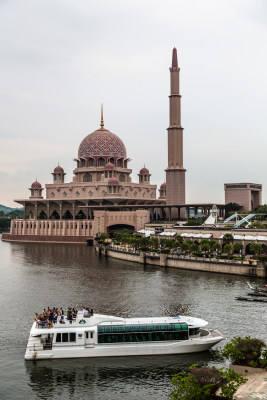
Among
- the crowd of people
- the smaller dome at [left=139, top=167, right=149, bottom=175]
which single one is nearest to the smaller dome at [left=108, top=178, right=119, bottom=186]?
the smaller dome at [left=139, top=167, right=149, bottom=175]

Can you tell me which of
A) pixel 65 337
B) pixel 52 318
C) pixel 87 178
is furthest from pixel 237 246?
pixel 87 178

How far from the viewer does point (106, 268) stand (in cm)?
7119

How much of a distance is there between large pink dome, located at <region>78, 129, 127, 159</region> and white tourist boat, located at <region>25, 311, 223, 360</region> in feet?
364

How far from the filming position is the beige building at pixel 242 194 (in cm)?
13825

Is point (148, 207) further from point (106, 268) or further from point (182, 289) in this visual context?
point (182, 289)

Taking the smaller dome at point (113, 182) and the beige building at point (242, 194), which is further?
the beige building at point (242, 194)

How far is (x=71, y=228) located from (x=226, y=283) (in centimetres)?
7368

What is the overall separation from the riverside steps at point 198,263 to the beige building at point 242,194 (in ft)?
209

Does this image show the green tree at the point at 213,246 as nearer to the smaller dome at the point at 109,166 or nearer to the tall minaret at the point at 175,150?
the tall minaret at the point at 175,150

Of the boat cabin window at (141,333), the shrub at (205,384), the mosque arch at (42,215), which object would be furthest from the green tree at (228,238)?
the mosque arch at (42,215)

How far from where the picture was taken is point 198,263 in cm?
6594

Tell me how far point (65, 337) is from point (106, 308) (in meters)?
12.1

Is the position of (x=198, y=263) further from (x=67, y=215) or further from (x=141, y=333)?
(x=67, y=215)

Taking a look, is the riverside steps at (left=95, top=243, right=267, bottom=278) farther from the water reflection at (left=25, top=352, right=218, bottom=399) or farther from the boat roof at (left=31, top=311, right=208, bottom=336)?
the water reflection at (left=25, top=352, right=218, bottom=399)
